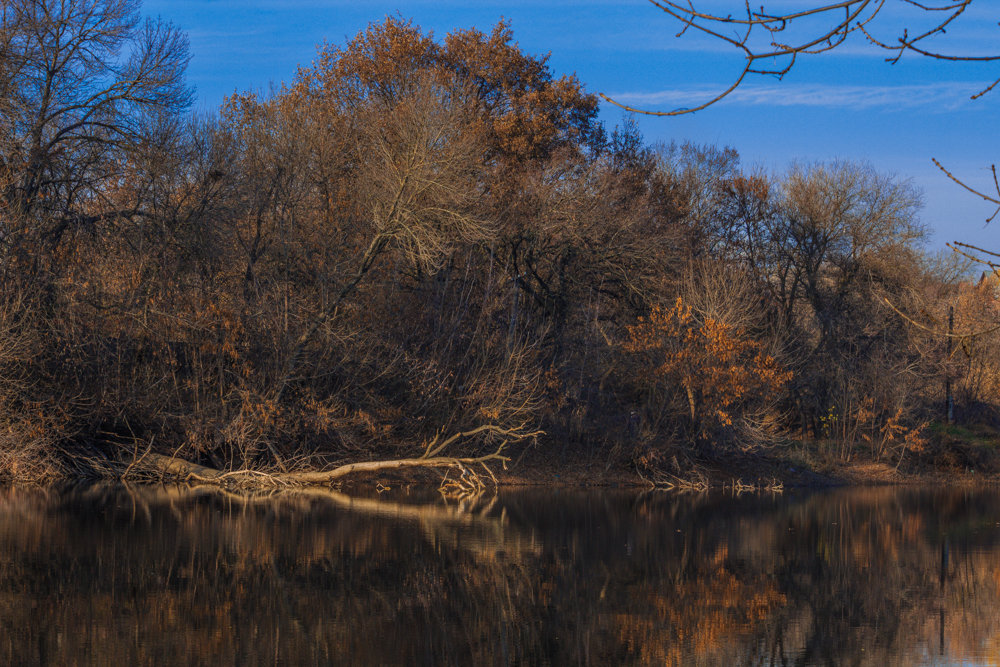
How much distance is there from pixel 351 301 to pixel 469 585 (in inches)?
565

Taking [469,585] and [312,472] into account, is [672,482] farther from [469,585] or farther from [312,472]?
[469,585]

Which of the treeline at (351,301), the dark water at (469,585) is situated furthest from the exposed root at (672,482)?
the dark water at (469,585)

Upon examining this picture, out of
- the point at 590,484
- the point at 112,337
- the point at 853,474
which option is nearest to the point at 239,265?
the point at 112,337

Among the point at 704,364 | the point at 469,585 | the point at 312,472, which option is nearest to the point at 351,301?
the point at 312,472

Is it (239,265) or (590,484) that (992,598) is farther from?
(239,265)

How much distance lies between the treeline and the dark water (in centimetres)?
319

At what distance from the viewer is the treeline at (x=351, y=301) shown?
2419cm

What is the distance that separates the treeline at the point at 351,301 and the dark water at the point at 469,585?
3.19 meters

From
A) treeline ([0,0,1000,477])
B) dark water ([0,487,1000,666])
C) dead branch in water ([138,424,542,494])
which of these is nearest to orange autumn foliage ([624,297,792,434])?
treeline ([0,0,1000,477])

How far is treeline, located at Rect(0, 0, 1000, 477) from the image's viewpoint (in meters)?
24.2

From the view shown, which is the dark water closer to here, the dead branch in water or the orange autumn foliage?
the dead branch in water

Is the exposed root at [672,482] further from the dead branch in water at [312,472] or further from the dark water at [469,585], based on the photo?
the dark water at [469,585]

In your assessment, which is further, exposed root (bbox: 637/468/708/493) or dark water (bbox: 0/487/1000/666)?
exposed root (bbox: 637/468/708/493)

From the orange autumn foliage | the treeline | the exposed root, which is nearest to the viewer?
the treeline
